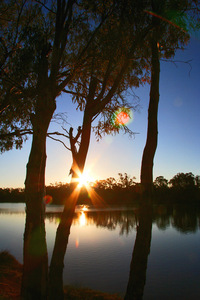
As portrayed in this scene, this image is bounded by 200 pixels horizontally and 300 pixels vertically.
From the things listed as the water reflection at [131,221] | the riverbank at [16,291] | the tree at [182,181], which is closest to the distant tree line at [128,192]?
the tree at [182,181]

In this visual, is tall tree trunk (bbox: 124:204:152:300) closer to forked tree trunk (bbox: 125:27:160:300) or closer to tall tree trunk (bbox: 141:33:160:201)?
forked tree trunk (bbox: 125:27:160:300)

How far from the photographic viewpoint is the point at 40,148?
3.14 metres

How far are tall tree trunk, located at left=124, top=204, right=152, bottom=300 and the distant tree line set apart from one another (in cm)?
4059

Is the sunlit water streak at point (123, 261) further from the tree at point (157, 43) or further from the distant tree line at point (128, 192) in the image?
the distant tree line at point (128, 192)

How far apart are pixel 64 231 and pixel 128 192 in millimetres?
48841

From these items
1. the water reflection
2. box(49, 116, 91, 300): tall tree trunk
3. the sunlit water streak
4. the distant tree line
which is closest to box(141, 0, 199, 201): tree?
box(49, 116, 91, 300): tall tree trunk

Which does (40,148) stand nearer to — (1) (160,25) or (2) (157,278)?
(1) (160,25)

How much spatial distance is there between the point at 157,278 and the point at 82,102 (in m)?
5.74

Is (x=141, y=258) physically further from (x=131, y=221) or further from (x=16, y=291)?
(x=131, y=221)

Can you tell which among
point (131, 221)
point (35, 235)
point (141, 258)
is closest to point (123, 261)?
point (35, 235)

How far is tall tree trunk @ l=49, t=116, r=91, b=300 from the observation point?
3080mm

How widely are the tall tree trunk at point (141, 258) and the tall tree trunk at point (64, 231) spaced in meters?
1.03

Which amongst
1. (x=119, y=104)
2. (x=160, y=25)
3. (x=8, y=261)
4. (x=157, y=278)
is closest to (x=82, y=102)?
(x=119, y=104)

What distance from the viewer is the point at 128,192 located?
50938 mm
